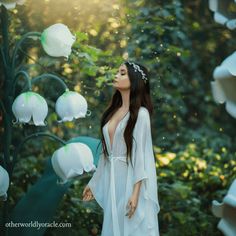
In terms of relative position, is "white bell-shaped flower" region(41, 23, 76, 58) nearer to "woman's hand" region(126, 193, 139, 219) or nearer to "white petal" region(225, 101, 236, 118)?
"woman's hand" region(126, 193, 139, 219)

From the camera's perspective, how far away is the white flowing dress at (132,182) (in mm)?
2207

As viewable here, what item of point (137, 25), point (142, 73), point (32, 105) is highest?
point (137, 25)

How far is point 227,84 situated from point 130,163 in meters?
1.63

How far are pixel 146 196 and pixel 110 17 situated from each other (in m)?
2.91

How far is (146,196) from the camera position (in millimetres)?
2227

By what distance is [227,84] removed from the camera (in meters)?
0.63

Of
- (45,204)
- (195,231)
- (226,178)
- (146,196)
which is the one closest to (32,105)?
(45,204)

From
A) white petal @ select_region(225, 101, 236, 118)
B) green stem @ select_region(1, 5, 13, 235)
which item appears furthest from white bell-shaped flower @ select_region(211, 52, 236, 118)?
green stem @ select_region(1, 5, 13, 235)

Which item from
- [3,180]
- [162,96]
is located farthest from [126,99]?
[162,96]

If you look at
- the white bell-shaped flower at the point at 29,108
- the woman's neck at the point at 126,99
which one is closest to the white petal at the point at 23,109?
the white bell-shaped flower at the point at 29,108

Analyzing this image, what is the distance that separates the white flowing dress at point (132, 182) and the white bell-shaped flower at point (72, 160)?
47 centimetres

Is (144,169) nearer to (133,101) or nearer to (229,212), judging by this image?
(133,101)

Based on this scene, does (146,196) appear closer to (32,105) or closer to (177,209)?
(32,105)

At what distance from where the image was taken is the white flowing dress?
7.24 feet
